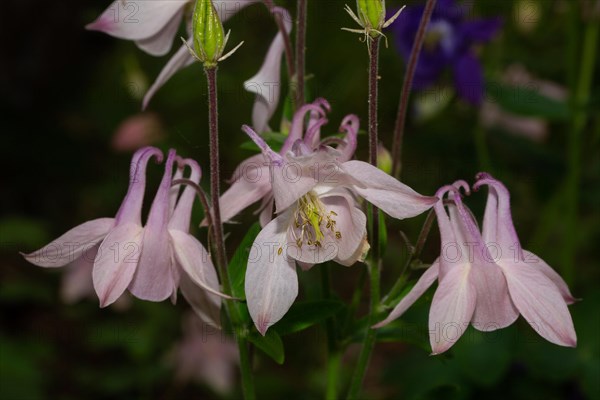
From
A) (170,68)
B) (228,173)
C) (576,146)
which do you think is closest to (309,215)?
(170,68)

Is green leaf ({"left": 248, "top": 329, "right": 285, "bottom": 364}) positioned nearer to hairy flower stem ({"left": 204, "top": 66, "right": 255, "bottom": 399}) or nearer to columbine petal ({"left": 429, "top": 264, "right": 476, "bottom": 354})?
hairy flower stem ({"left": 204, "top": 66, "right": 255, "bottom": 399})

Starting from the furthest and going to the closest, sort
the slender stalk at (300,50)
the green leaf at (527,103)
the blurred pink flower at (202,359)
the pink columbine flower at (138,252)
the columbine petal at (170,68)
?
the blurred pink flower at (202,359), the green leaf at (527,103), the columbine petal at (170,68), the slender stalk at (300,50), the pink columbine flower at (138,252)

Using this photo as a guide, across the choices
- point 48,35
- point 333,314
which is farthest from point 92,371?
point 333,314

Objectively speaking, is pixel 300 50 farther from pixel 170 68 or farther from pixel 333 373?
pixel 333 373

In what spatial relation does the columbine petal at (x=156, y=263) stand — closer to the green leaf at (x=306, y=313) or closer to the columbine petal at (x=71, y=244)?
the columbine petal at (x=71, y=244)

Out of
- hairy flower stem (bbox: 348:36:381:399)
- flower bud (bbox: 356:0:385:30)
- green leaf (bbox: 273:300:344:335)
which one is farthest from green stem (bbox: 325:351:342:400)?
flower bud (bbox: 356:0:385:30)

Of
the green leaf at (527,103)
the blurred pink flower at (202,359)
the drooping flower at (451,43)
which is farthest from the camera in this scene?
the blurred pink flower at (202,359)

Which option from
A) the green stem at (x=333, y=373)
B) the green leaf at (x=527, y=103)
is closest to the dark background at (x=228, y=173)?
the green leaf at (x=527, y=103)
